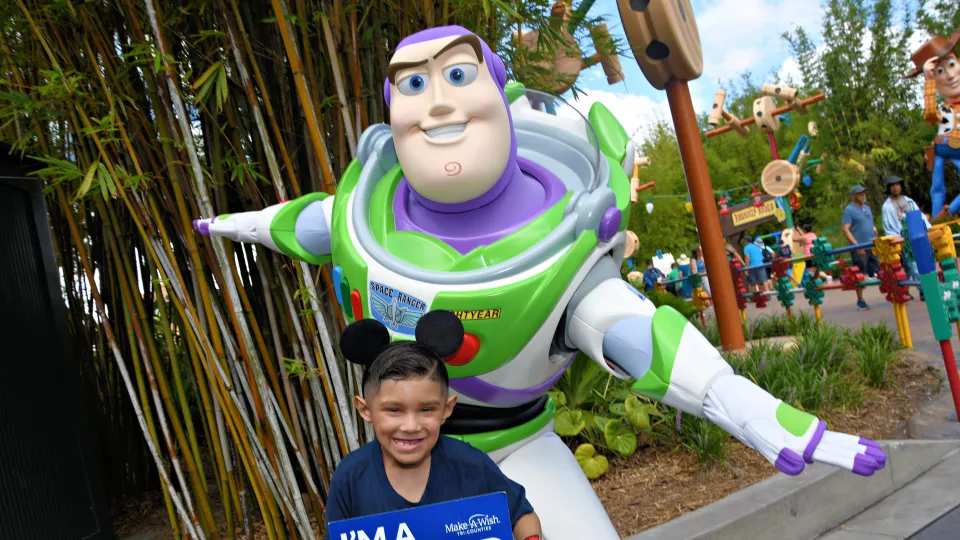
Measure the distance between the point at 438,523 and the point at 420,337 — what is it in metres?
0.30

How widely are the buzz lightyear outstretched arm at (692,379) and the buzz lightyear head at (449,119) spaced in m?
0.34

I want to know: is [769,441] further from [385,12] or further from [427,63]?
[385,12]

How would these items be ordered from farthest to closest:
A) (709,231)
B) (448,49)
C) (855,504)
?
(709,231) < (855,504) < (448,49)

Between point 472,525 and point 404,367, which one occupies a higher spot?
point 404,367

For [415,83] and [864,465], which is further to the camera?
[415,83]

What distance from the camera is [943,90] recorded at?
29.4 ft

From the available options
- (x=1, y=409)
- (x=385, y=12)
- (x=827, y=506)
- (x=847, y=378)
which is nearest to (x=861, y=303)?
(x=847, y=378)

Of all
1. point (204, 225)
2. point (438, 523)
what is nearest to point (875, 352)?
point (204, 225)

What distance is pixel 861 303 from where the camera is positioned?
24.2 ft

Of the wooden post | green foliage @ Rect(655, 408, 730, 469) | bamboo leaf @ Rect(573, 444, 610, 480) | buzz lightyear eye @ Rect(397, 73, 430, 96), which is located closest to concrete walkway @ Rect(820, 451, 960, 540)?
green foliage @ Rect(655, 408, 730, 469)

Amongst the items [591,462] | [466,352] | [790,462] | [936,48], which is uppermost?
[936,48]

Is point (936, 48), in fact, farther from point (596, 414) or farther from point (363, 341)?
point (363, 341)

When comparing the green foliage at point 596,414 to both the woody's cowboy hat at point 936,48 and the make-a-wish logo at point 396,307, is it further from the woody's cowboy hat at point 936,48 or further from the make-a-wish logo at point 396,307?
the woody's cowboy hat at point 936,48

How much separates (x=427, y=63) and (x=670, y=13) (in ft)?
11.2
